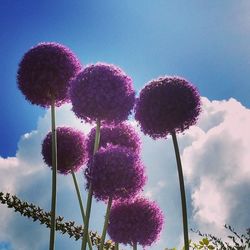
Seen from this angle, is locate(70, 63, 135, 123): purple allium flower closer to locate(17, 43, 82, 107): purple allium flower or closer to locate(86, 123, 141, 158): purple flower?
locate(86, 123, 141, 158): purple flower

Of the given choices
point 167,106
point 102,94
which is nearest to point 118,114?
point 102,94

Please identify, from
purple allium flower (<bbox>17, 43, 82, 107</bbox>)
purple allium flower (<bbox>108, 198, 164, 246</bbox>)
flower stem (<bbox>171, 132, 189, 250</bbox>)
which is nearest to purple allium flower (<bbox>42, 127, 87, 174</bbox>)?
purple allium flower (<bbox>17, 43, 82, 107</bbox>)

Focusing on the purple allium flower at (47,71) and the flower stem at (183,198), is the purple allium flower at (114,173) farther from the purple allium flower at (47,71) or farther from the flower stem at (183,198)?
the purple allium flower at (47,71)

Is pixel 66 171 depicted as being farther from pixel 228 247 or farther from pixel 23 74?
pixel 228 247

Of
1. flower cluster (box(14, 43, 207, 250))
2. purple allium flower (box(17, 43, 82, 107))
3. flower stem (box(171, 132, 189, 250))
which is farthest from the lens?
purple allium flower (box(17, 43, 82, 107))

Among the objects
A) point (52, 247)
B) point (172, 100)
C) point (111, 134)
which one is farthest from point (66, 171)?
point (172, 100)

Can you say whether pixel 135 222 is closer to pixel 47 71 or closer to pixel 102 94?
pixel 102 94

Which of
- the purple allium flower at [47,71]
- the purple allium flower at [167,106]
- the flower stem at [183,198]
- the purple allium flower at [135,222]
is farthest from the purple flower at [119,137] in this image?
the flower stem at [183,198]
